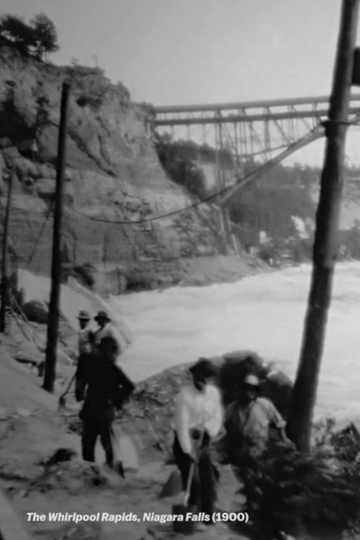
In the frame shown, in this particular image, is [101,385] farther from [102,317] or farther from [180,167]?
[180,167]

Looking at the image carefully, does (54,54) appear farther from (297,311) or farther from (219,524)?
(219,524)

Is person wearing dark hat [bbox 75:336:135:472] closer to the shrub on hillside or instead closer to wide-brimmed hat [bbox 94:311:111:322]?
wide-brimmed hat [bbox 94:311:111:322]

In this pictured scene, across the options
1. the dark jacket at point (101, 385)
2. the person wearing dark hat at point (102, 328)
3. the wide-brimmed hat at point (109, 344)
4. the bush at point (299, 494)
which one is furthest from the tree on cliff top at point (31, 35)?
the bush at point (299, 494)

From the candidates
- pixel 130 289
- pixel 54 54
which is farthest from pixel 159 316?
pixel 54 54

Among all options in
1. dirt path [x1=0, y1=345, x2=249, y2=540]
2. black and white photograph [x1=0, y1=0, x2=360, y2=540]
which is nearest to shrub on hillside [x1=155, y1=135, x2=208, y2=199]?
black and white photograph [x1=0, y1=0, x2=360, y2=540]

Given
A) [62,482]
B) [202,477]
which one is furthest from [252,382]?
[62,482]
